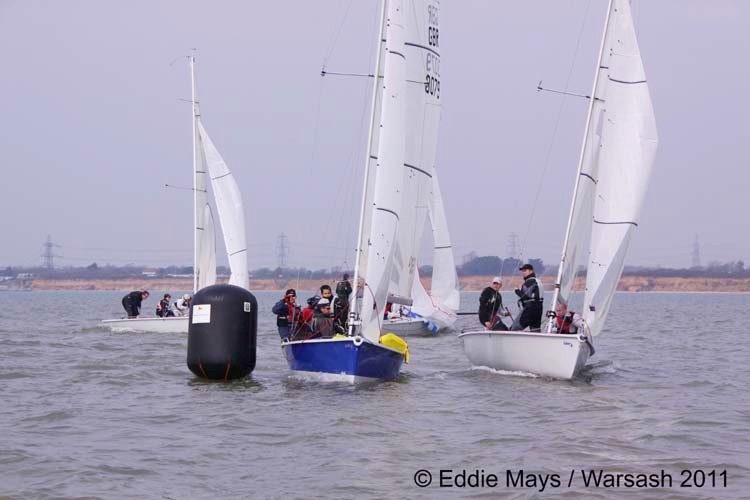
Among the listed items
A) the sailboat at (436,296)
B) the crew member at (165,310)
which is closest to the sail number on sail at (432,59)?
the sailboat at (436,296)

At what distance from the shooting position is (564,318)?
55.8 feet

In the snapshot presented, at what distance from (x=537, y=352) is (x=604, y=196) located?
9.44 feet

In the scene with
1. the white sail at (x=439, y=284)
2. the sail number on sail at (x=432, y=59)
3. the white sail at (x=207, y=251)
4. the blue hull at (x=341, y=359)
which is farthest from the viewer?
the white sail at (x=439, y=284)

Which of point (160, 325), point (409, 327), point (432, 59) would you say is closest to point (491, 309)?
point (432, 59)

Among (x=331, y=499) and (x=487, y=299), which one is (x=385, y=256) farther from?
(x=331, y=499)

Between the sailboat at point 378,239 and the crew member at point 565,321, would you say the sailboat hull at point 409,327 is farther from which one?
the crew member at point 565,321

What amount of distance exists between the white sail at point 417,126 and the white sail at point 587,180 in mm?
2665

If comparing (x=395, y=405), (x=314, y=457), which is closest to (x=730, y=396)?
(x=395, y=405)

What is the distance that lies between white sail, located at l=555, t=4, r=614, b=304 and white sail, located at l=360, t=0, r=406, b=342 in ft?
10.9

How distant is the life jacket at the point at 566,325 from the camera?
55.8 ft

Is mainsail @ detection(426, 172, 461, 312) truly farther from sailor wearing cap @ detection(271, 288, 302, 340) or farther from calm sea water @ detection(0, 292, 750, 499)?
sailor wearing cap @ detection(271, 288, 302, 340)

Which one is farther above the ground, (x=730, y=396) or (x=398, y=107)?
(x=398, y=107)

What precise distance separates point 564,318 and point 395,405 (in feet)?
14.0

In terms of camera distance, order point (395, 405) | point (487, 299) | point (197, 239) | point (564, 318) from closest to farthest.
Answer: point (395, 405) → point (564, 318) → point (487, 299) → point (197, 239)
